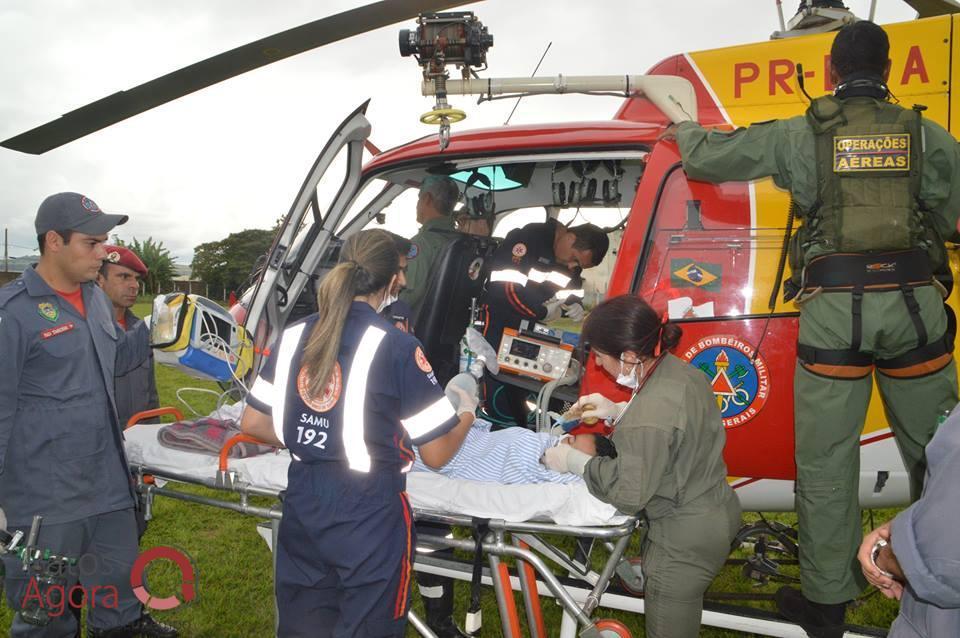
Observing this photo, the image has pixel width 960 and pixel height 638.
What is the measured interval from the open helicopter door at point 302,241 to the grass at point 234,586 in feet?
4.19

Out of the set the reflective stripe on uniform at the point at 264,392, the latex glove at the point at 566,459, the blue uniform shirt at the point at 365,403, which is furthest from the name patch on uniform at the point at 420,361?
the latex glove at the point at 566,459

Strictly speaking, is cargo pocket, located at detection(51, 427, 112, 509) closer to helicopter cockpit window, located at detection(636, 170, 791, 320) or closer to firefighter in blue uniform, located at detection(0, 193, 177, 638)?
firefighter in blue uniform, located at detection(0, 193, 177, 638)

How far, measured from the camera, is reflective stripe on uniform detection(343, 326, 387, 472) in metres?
1.87

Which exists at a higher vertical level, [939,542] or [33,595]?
[939,542]

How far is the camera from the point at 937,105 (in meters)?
2.79

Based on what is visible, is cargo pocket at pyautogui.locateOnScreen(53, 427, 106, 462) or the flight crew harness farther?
cargo pocket at pyautogui.locateOnScreen(53, 427, 106, 462)

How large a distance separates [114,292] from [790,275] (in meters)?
3.13

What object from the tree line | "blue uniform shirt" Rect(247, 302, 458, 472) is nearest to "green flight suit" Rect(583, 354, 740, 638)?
"blue uniform shirt" Rect(247, 302, 458, 472)

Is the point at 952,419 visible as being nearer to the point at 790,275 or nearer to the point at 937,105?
the point at 790,275

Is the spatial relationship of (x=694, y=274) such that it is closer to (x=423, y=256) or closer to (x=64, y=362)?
(x=423, y=256)

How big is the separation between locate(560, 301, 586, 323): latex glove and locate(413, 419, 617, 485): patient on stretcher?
4.07 feet

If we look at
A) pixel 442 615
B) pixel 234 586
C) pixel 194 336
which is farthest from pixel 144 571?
pixel 442 615

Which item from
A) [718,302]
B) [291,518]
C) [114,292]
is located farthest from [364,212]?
[291,518]

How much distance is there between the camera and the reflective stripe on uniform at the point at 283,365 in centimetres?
199
